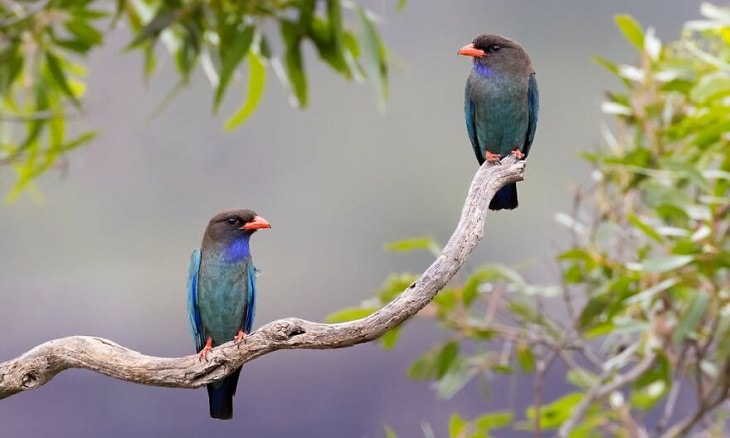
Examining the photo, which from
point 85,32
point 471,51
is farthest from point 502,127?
point 85,32

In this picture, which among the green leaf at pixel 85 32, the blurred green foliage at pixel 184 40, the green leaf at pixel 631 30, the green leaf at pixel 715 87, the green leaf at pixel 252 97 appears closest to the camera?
the green leaf at pixel 252 97

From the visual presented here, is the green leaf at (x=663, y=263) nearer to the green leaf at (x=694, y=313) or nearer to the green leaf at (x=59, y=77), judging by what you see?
the green leaf at (x=694, y=313)

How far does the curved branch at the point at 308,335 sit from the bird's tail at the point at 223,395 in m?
0.03

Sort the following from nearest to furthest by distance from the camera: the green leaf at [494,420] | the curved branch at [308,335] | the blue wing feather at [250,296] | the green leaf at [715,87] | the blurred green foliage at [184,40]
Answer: the curved branch at [308,335]
the blue wing feather at [250,296]
the green leaf at [715,87]
the blurred green foliage at [184,40]
the green leaf at [494,420]

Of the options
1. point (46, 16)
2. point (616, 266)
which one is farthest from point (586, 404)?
point (46, 16)

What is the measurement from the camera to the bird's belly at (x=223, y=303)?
1.15m

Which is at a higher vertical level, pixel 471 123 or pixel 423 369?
pixel 471 123

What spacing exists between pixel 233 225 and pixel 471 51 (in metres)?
0.30

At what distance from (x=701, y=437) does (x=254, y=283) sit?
11.9 feet

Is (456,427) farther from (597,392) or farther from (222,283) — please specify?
(222,283)

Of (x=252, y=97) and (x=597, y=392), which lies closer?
(x=252, y=97)

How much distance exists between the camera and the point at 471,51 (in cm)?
99

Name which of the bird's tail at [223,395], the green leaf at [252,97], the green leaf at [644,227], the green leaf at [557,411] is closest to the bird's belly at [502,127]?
the bird's tail at [223,395]

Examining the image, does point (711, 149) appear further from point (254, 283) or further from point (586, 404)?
point (254, 283)
